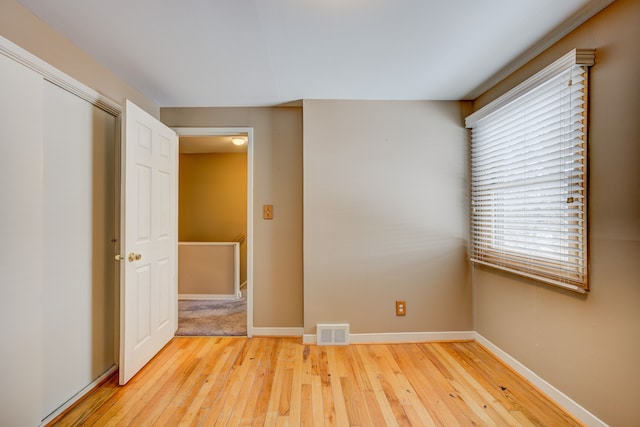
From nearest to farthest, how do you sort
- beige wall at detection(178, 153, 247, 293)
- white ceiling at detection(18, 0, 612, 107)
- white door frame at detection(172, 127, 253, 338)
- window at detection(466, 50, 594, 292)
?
white ceiling at detection(18, 0, 612, 107)
window at detection(466, 50, 594, 292)
white door frame at detection(172, 127, 253, 338)
beige wall at detection(178, 153, 247, 293)

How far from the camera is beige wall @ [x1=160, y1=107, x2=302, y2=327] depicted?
275cm

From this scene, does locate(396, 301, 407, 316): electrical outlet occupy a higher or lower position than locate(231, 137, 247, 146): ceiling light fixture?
lower

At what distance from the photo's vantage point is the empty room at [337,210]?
1.44 m

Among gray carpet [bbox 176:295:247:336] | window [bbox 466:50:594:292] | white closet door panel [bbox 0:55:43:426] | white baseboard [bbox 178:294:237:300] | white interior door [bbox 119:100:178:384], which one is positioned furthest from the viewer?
white baseboard [bbox 178:294:237:300]

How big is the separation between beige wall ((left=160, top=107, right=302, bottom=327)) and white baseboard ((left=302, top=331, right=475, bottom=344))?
43cm

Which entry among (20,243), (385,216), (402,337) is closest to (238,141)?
(385,216)

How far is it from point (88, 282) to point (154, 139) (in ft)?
3.88

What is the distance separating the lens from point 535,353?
1918 mm

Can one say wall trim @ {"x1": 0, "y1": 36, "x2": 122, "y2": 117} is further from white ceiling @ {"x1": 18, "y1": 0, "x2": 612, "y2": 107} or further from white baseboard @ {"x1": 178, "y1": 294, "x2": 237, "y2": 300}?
white baseboard @ {"x1": 178, "y1": 294, "x2": 237, "y2": 300}

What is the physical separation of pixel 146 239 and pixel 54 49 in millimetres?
1313

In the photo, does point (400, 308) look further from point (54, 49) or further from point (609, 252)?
point (54, 49)

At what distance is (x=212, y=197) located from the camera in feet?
16.2

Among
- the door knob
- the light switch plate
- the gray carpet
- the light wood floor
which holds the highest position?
the light switch plate

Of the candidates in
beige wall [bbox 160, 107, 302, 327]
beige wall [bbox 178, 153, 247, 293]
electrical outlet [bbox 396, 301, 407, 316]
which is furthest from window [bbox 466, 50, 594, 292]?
beige wall [bbox 178, 153, 247, 293]
